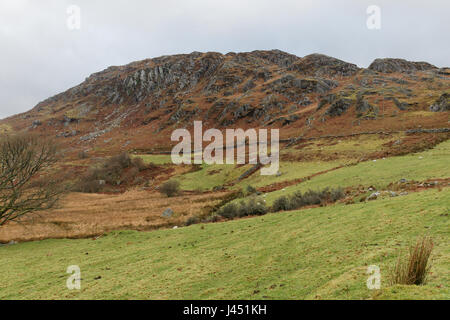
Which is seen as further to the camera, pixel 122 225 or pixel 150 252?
pixel 122 225

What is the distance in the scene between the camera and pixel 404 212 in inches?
589

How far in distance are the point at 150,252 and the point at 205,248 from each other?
4.43m

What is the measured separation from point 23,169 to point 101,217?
14.3 m

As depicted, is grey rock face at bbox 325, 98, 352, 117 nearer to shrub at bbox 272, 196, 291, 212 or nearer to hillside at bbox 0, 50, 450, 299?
hillside at bbox 0, 50, 450, 299

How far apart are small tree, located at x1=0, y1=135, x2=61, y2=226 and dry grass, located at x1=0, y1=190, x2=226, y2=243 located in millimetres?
1912

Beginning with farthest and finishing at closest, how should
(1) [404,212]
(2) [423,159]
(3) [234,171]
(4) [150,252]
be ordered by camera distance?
(3) [234,171]
(2) [423,159]
(4) [150,252]
(1) [404,212]

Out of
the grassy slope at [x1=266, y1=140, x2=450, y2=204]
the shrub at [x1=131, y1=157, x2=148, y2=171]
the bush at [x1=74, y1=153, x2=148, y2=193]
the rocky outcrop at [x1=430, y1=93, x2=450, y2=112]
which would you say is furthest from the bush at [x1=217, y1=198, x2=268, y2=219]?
the rocky outcrop at [x1=430, y1=93, x2=450, y2=112]

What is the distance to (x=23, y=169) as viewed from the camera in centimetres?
3033

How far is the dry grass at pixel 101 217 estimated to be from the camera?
1237 inches

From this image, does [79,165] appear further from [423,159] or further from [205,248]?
[423,159]

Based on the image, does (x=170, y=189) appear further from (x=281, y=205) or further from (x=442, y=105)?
(x=442, y=105)

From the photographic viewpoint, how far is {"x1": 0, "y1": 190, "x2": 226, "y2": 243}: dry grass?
31.4 metres

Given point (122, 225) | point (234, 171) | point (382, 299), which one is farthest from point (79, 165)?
point (382, 299)

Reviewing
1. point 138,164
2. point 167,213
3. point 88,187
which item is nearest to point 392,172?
point 167,213
